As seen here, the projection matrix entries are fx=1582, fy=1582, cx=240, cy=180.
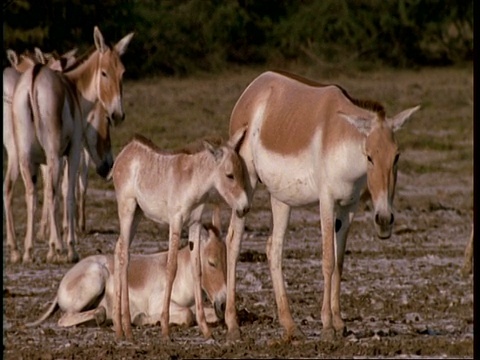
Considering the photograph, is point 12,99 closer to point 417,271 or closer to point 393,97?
point 417,271

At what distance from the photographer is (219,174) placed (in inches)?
388

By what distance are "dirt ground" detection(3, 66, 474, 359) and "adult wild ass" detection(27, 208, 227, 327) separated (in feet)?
0.50

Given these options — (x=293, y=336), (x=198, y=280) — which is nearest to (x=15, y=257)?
(x=198, y=280)

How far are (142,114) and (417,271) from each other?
1455 cm

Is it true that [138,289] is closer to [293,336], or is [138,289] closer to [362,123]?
[293,336]

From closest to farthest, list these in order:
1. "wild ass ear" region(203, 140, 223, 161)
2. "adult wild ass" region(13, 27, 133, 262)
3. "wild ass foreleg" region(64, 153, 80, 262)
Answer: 1. "wild ass ear" region(203, 140, 223, 161)
2. "adult wild ass" region(13, 27, 133, 262)
3. "wild ass foreleg" region(64, 153, 80, 262)

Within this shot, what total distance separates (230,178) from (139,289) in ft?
5.68

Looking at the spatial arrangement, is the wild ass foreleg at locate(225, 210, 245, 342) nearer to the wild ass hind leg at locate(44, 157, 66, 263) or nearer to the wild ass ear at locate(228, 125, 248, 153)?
the wild ass ear at locate(228, 125, 248, 153)

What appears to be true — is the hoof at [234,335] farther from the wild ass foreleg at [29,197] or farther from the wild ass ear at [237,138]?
the wild ass foreleg at [29,197]

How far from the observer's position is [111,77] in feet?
50.3

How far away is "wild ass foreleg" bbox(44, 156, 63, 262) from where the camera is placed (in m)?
15.0

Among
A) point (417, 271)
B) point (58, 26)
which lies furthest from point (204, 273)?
point (58, 26)

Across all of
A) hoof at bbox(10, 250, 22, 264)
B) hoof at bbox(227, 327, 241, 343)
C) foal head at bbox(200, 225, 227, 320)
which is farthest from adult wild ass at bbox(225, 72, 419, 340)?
hoof at bbox(10, 250, 22, 264)

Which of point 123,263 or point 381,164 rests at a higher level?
point 381,164
